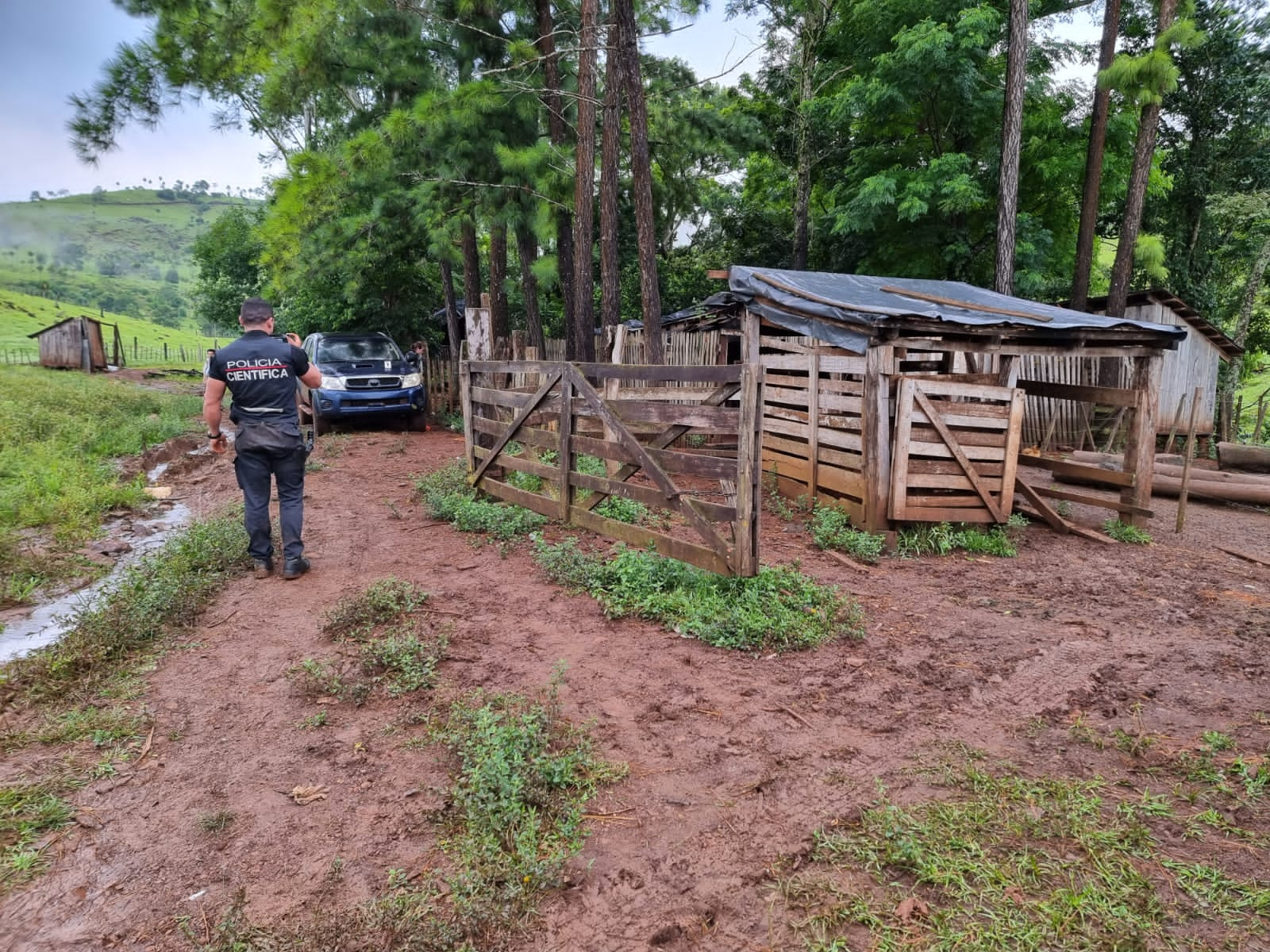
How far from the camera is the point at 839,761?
3311 mm

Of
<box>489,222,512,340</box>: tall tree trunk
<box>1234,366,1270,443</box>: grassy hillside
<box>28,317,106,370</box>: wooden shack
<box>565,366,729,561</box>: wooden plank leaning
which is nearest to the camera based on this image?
<box>565,366,729,561</box>: wooden plank leaning

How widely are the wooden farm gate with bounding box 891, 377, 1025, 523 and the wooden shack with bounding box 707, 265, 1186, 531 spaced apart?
12 millimetres

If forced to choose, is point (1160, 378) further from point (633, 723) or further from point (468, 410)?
point (633, 723)

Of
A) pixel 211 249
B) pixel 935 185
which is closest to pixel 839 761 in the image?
pixel 935 185

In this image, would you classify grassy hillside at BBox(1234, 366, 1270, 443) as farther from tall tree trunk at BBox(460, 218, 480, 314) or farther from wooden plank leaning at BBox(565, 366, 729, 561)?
tall tree trunk at BBox(460, 218, 480, 314)

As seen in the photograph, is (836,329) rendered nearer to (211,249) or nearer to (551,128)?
(551,128)

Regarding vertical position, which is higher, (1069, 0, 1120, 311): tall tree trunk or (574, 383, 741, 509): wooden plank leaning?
(1069, 0, 1120, 311): tall tree trunk

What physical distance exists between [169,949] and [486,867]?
3.20 feet

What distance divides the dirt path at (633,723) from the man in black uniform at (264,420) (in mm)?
367

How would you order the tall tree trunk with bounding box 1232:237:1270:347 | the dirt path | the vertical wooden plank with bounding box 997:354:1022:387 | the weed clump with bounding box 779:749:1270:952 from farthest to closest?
the tall tree trunk with bounding box 1232:237:1270:347
the vertical wooden plank with bounding box 997:354:1022:387
the dirt path
the weed clump with bounding box 779:749:1270:952

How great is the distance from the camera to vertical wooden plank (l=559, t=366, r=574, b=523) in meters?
6.49

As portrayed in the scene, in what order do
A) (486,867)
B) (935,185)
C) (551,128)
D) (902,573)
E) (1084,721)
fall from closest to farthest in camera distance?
1. (486,867)
2. (1084,721)
3. (902,573)
4. (551,128)
5. (935,185)

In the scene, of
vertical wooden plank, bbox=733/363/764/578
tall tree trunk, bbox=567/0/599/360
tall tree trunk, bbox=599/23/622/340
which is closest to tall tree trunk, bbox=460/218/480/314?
tall tree trunk, bbox=567/0/599/360

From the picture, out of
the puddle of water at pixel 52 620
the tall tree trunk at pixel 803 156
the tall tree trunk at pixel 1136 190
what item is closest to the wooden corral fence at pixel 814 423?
the puddle of water at pixel 52 620
